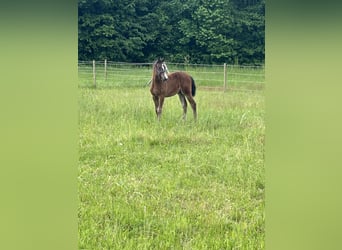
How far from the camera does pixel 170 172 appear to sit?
2.35 metres

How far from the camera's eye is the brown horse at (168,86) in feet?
7.91

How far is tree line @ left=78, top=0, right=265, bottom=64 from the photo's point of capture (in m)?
2.36

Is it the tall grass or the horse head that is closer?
the tall grass

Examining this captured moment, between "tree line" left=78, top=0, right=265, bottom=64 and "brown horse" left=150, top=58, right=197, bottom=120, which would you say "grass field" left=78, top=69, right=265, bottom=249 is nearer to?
"brown horse" left=150, top=58, right=197, bottom=120

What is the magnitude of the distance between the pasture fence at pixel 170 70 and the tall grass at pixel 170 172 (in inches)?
1.7

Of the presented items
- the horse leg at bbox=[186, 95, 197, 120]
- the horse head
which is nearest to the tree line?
the horse head

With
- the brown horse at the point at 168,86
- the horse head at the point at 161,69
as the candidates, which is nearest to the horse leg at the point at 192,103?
the brown horse at the point at 168,86

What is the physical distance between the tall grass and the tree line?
20cm

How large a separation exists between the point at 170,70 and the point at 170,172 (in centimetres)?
54

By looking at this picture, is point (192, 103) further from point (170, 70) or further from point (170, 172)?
point (170, 172)

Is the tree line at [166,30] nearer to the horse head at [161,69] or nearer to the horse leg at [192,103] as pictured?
the horse head at [161,69]

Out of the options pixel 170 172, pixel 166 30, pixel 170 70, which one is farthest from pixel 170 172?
pixel 166 30
